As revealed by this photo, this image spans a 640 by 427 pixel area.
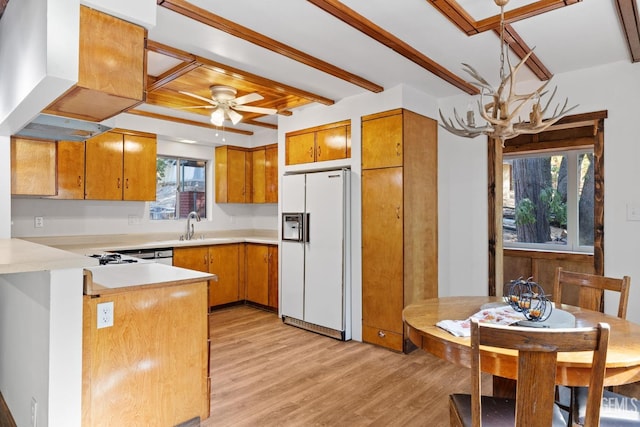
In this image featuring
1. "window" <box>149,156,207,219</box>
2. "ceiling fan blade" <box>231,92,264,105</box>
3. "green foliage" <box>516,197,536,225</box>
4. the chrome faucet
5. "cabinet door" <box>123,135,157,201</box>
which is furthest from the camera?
"green foliage" <box>516,197,536,225</box>

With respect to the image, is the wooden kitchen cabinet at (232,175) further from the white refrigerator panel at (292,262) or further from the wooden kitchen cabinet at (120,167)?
the white refrigerator panel at (292,262)

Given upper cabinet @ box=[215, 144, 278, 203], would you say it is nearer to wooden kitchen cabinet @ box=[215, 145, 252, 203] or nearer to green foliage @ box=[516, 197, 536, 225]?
wooden kitchen cabinet @ box=[215, 145, 252, 203]

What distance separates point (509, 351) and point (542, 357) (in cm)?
25

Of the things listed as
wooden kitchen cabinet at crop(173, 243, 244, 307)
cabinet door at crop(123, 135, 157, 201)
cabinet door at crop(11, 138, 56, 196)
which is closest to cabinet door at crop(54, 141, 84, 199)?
cabinet door at crop(123, 135, 157, 201)

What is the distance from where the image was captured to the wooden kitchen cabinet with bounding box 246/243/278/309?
4957 millimetres

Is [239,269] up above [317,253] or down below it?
below

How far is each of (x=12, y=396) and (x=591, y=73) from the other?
4867 millimetres

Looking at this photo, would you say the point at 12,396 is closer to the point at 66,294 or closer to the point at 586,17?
the point at 66,294

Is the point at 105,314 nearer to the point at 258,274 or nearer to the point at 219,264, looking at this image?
the point at 219,264

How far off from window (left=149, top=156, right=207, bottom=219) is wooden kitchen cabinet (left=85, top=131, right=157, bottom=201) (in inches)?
21.8

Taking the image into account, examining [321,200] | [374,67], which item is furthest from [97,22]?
[321,200]

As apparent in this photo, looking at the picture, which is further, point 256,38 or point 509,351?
point 256,38

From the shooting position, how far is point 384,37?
260 centimetres

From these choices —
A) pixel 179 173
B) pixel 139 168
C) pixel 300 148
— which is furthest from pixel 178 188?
pixel 300 148
